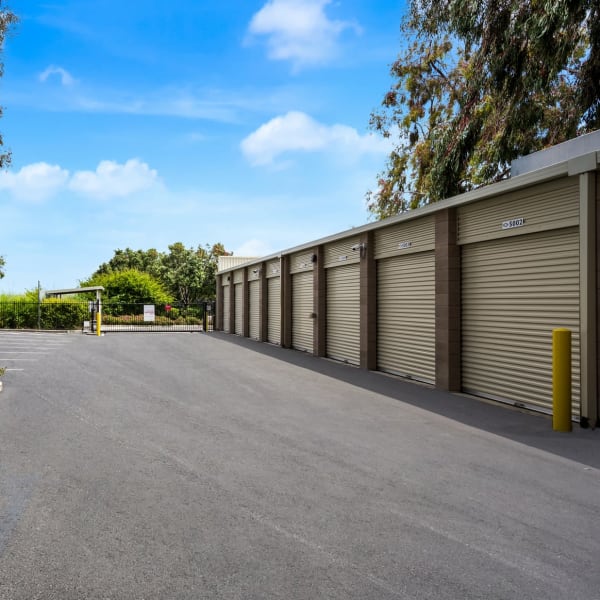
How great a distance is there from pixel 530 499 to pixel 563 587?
1612 millimetres

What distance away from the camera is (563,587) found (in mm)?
3504

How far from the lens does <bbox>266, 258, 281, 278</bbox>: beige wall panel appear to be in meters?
24.9

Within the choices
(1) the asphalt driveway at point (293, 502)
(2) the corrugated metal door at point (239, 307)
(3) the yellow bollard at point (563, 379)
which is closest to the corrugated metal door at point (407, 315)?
(1) the asphalt driveway at point (293, 502)

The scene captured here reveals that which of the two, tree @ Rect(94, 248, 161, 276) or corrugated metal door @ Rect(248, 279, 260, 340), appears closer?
corrugated metal door @ Rect(248, 279, 260, 340)

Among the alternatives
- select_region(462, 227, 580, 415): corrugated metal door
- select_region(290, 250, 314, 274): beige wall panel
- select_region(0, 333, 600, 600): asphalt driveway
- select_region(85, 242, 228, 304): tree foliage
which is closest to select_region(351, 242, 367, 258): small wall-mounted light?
select_region(290, 250, 314, 274): beige wall panel

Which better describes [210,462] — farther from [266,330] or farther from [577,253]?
[266,330]

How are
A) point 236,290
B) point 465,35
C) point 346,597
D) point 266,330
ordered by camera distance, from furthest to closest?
point 236,290, point 266,330, point 465,35, point 346,597

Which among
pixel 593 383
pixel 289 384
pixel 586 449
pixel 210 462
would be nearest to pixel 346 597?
pixel 210 462

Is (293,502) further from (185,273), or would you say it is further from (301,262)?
(185,273)

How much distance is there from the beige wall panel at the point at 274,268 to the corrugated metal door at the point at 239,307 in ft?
16.7

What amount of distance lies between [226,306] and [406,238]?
2324 cm

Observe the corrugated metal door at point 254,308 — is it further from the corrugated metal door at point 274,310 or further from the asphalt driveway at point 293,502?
the asphalt driveway at point 293,502

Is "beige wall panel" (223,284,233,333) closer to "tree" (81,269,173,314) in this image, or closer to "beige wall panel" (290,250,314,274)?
"beige wall panel" (290,250,314,274)

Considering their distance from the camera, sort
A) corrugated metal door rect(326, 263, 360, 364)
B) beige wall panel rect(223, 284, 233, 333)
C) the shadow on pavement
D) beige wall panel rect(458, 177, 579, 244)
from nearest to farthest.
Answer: the shadow on pavement < beige wall panel rect(458, 177, 579, 244) < corrugated metal door rect(326, 263, 360, 364) < beige wall panel rect(223, 284, 233, 333)
